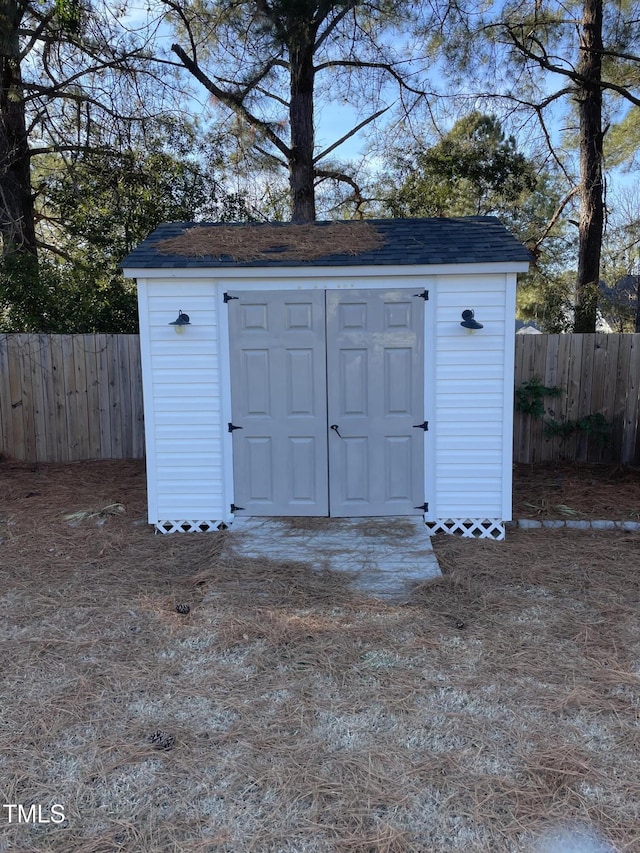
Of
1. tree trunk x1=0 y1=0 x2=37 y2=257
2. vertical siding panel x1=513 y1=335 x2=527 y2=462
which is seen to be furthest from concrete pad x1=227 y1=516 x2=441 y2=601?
tree trunk x1=0 y1=0 x2=37 y2=257

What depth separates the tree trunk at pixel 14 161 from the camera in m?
8.40

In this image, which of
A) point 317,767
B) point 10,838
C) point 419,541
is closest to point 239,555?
point 419,541

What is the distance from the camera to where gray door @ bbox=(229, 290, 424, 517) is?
17.4 ft

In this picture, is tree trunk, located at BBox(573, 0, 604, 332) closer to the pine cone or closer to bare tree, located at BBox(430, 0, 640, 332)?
bare tree, located at BBox(430, 0, 640, 332)

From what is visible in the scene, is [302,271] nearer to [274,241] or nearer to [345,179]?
[274,241]

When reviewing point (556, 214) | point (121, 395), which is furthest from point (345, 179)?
point (121, 395)

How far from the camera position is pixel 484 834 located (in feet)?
6.90

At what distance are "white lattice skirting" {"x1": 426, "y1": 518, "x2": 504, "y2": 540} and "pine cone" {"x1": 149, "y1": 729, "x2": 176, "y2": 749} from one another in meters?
3.26

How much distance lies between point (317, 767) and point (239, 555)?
2397 millimetres

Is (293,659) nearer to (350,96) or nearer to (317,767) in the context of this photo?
(317,767)

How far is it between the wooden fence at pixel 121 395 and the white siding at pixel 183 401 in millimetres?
3045

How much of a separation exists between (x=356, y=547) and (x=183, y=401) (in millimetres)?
2033

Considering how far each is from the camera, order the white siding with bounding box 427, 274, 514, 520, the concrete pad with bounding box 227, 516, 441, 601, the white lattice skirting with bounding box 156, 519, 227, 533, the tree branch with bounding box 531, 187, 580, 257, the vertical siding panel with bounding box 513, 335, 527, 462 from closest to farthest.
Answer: the concrete pad with bounding box 227, 516, 441, 601 < the white siding with bounding box 427, 274, 514, 520 < the white lattice skirting with bounding box 156, 519, 227, 533 < the vertical siding panel with bounding box 513, 335, 527, 462 < the tree branch with bounding box 531, 187, 580, 257

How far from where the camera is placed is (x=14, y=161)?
9.26 metres
